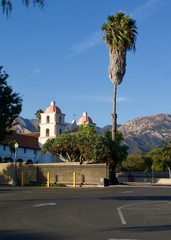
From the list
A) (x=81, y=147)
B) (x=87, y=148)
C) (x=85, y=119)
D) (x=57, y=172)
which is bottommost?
(x=57, y=172)

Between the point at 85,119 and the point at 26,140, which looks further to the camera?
the point at 85,119

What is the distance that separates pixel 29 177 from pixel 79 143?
8981 millimetres

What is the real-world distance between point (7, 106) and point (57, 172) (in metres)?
22.2

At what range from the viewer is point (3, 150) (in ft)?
278

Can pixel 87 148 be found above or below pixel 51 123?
below

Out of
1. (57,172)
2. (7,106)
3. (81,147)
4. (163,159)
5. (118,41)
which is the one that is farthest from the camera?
(163,159)

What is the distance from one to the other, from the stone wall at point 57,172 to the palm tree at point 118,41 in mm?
5168

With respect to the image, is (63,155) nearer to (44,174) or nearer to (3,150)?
(44,174)

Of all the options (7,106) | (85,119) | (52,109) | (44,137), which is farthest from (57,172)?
(85,119)

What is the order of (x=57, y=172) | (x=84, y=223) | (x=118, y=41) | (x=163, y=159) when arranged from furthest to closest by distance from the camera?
(x=163, y=159)
(x=118, y=41)
(x=57, y=172)
(x=84, y=223)

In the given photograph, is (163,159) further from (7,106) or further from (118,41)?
(7,106)

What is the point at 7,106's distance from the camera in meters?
23.3

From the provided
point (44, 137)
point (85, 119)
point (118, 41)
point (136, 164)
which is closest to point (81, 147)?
point (118, 41)

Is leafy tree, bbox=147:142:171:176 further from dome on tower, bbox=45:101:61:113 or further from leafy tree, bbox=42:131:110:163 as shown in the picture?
leafy tree, bbox=42:131:110:163
